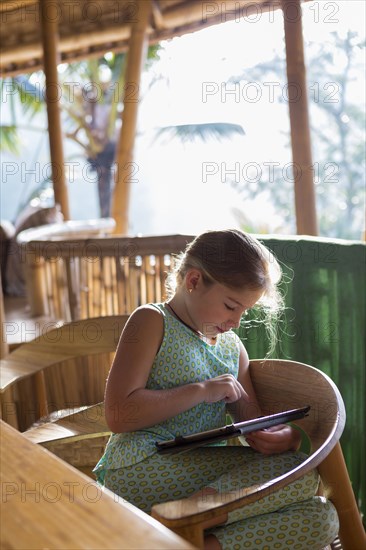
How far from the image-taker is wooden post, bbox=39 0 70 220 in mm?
5430

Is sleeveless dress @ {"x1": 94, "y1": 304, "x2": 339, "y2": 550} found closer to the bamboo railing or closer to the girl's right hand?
the girl's right hand

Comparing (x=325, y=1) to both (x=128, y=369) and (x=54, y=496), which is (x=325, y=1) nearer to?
(x=128, y=369)

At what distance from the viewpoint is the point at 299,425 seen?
144 centimetres

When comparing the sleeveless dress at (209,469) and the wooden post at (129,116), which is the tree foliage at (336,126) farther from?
the sleeveless dress at (209,469)

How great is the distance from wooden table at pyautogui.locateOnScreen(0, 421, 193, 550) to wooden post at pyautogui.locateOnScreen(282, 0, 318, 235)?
293 centimetres

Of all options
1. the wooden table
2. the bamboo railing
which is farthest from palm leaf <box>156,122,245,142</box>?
the wooden table

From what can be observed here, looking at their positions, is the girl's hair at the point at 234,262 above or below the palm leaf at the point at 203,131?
below

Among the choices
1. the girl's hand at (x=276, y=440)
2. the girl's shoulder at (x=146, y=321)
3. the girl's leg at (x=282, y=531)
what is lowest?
the girl's leg at (x=282, y=531)

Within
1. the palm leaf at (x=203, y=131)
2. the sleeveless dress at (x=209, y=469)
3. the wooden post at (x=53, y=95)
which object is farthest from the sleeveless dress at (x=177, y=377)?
the palm leaf at (x=203, y=131)

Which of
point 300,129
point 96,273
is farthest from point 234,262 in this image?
point 300,129

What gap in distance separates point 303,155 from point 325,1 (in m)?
0.94

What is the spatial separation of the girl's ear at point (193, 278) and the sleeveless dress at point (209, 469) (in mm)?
84

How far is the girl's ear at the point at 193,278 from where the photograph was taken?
1.54 metres

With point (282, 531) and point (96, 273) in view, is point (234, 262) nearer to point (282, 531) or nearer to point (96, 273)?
point (282, 531)
